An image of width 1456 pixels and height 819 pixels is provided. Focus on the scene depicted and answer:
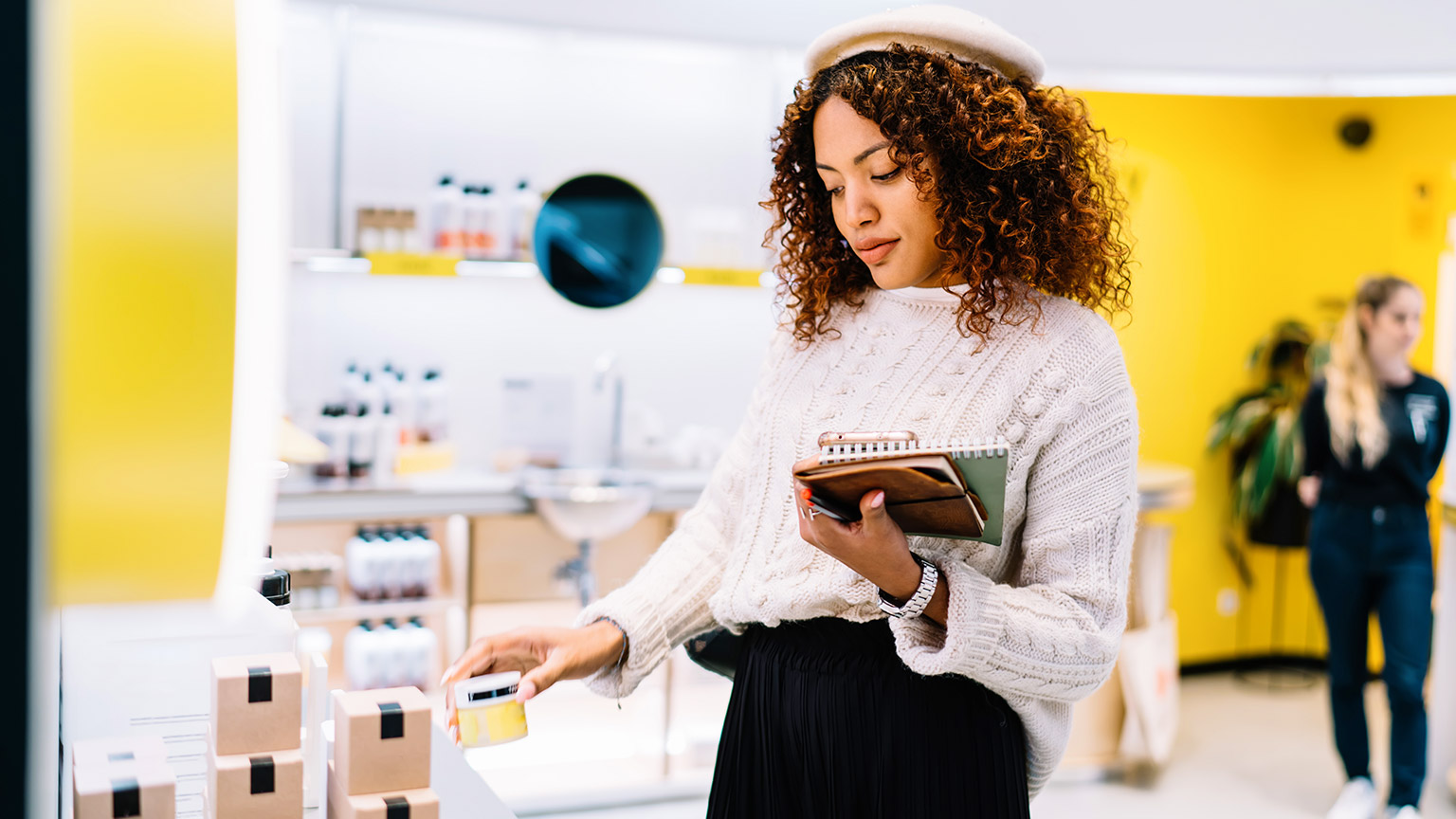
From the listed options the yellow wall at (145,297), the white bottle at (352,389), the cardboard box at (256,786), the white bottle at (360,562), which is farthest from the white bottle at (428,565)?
the yellow wall at (145,297)

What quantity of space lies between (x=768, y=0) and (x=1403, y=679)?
3.04m

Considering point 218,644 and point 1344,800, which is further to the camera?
point 1344,800

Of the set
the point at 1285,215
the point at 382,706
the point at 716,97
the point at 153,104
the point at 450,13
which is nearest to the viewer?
the point at 153,104

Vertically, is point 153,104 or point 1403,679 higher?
point 153,104

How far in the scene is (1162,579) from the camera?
4.18 metres

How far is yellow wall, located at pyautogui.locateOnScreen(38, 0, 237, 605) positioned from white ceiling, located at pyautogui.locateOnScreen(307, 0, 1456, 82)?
3.87 meters

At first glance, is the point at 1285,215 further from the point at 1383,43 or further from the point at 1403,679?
the point at 1403,679

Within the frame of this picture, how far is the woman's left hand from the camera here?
1.08 metres

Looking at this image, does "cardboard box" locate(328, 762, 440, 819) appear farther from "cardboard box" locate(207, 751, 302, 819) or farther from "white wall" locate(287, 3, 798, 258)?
"white wall" locate(287, 3, 798, 258)

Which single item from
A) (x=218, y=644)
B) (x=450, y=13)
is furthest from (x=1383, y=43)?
(x=218, y=644)

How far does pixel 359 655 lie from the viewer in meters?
3.86

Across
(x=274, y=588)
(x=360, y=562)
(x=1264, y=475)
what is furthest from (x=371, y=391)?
(x=1264, y=475)

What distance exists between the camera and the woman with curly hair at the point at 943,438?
3.98 ft

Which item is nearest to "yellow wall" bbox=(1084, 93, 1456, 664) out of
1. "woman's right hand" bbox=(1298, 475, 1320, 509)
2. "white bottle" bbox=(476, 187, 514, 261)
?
"woman's right hand" bbox=(1298, 475, 1320, 509)
